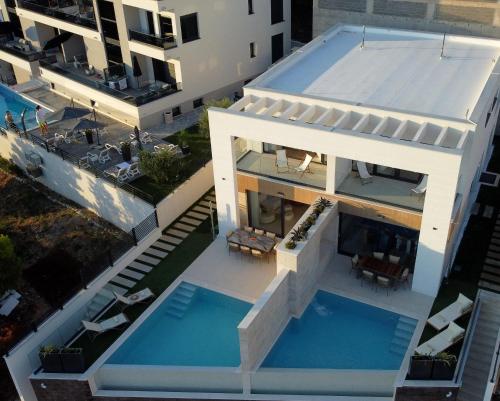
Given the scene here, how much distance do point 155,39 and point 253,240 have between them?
17.5 m

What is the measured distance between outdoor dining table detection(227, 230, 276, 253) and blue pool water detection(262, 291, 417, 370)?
3344mm

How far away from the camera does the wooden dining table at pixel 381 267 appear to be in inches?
893

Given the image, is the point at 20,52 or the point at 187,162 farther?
the point at 20,52

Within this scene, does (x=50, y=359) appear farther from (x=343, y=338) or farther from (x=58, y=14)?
(x=58, y=14)

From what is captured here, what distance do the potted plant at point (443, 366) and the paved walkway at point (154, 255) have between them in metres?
13.2

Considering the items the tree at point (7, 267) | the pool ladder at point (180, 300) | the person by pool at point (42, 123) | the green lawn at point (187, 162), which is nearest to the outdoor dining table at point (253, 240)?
the pool ladder at point (180, 300)

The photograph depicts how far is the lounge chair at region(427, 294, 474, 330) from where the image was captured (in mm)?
20984

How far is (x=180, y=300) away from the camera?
23562mm

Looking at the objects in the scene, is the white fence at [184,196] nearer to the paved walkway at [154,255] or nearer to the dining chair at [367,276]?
the paved walkway at [154,255]

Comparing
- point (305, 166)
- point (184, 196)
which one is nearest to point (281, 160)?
point (305, 166)

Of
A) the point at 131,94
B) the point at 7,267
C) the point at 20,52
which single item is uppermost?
the point at 20,52

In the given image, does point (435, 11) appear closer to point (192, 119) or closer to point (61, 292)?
point (192, 119)

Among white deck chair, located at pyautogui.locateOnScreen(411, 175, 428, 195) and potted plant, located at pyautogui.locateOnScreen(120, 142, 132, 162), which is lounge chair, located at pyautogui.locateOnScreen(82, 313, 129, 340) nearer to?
potted plant, located at pyautogui.locateOnScreen(120, 142, 132, 162)

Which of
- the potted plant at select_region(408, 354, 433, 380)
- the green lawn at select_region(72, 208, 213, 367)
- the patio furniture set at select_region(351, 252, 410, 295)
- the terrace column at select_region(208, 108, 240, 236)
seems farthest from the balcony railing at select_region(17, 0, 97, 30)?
the potted plant at select_region(408, 354, 433, 380)
